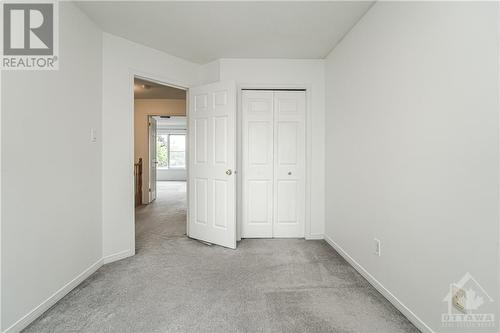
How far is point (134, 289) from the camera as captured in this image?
81.8 inches

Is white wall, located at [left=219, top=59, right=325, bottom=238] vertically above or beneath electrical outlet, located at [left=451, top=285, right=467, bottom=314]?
above

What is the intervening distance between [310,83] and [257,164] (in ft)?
4.42

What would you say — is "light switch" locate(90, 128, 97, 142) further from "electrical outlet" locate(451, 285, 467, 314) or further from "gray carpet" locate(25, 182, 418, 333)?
"electrical outlet" locate(451, 285, 467, 314)

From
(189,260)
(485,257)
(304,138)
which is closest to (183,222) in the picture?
(189,260)

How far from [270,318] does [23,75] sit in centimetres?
240

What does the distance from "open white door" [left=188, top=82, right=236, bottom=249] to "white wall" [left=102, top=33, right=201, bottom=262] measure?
2.66ft

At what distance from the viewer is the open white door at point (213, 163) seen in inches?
120

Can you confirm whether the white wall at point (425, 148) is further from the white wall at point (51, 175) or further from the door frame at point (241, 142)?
the white wall at point (51, 175)

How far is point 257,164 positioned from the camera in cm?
346

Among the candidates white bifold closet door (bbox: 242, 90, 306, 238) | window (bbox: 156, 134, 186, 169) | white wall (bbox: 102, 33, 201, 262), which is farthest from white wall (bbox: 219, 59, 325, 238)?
window (bbox: 156, 134, 186, 169)

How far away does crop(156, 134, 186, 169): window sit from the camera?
460 inches

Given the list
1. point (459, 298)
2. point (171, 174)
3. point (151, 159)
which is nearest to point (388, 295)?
point (459, 298)

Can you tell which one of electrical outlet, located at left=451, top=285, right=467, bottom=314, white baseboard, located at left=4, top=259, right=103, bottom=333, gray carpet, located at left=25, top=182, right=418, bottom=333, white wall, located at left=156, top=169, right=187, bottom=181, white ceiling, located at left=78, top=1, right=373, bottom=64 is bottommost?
gray carpet, located at left=25, top=182, right=418, bottom=333

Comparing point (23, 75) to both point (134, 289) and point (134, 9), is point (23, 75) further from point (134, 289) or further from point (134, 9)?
point (134, 289)
